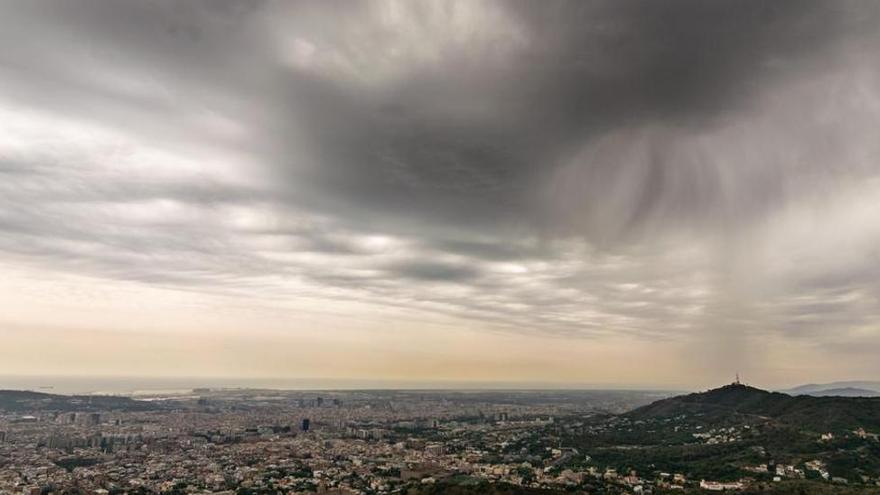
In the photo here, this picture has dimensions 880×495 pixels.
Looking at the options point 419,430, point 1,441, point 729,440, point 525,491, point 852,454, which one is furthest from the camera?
point 419,430

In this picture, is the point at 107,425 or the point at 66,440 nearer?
the point at 66,440

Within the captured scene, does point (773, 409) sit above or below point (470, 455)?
above

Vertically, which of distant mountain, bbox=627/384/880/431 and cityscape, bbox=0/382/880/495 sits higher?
distant mountain, bbox=627/384/880/431

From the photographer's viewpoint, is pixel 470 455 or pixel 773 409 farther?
pixel 773 409

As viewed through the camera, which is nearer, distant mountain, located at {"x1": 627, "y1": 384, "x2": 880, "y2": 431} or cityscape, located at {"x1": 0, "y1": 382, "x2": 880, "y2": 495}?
cityscape, located at {"x1": 0, "y1": 382, "x2": 880, "y2": 495}

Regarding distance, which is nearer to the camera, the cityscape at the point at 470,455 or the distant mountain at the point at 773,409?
the cityscape at the point at 470,455

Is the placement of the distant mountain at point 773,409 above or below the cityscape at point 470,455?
above

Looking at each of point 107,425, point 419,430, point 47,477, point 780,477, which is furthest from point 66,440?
point 780,477

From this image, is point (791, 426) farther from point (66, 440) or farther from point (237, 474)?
point (66, 440)
